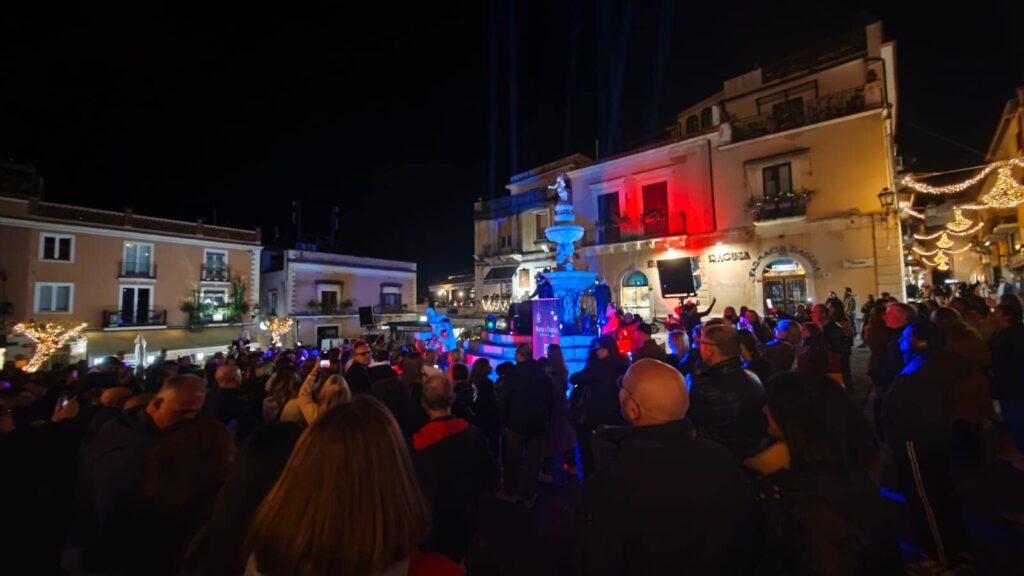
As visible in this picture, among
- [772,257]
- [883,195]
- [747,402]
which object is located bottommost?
[747,402]

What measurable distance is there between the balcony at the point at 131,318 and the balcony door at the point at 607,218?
992 inches

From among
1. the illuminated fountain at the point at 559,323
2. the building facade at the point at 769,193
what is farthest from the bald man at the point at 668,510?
the building facade at the point at 769,193

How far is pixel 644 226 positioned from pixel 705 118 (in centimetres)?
716

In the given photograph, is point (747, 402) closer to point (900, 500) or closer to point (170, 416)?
point (900, 500)

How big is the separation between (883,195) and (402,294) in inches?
1239

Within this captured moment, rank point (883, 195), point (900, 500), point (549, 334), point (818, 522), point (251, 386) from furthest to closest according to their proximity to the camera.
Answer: point (883, 195)
point (549, 334)
point (251, 386)
point (900, 500)
point (818, 522)

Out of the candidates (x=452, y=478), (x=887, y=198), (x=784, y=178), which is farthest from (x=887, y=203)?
(x=452, y=478)

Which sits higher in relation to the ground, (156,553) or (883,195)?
(883,195)

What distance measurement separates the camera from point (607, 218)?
22891 mm

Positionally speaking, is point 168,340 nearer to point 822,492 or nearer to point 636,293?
point 636,293

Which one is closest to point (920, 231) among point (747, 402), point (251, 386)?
point (747, 402)

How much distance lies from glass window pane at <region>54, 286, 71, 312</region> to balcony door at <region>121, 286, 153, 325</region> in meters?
2.10

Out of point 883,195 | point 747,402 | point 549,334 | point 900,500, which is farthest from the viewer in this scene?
point 883,195

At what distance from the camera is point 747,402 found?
3049mm
